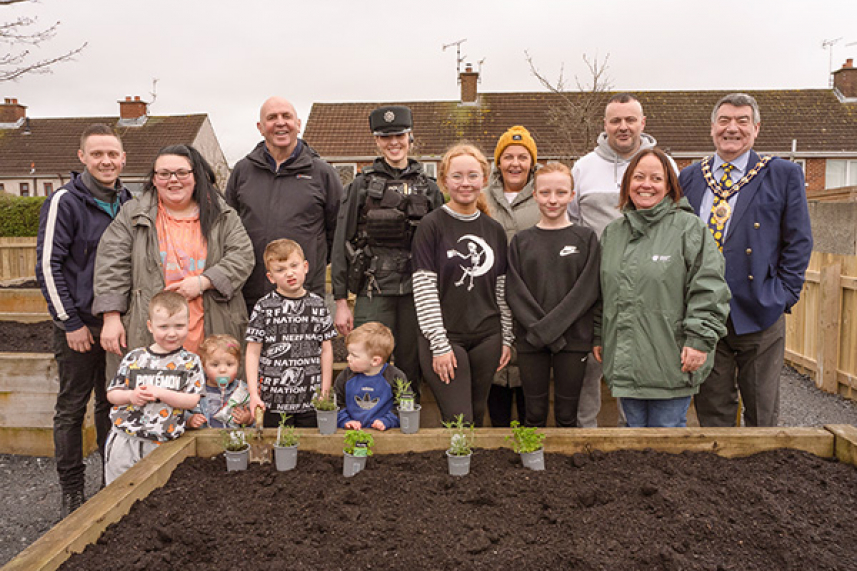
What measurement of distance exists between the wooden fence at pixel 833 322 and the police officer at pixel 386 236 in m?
5.30

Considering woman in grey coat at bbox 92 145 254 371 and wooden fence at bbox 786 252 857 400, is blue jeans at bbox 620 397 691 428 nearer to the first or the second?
woman in grey coat at bbox 92 145 254 371

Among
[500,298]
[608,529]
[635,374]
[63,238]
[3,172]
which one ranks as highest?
[3,172]

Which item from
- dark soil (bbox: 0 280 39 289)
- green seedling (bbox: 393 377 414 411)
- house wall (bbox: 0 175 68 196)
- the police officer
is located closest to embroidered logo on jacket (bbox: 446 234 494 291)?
the police officer

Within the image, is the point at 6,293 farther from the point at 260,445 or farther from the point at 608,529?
the point at 608,529

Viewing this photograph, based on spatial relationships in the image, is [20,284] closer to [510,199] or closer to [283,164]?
[283,164]

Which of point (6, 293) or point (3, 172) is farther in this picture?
point (3, 172)

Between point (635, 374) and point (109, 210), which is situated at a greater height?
point (109, 210)

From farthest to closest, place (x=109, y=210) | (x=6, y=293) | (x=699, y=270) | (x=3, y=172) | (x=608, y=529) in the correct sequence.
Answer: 1. (x=3, y=172)
2. (x=6, y=293)
3. (x=109, y=210)
4. (x=699, y=270)
5. (x=608, y=529)

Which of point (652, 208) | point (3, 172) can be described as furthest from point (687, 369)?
point (3, 172)

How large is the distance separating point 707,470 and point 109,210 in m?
3.63

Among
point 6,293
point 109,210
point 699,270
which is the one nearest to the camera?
point 699,270

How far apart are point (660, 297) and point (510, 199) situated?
1.23 metres

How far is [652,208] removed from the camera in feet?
10.9

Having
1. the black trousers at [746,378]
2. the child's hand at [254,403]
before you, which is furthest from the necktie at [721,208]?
the child's hand at [254,403]
